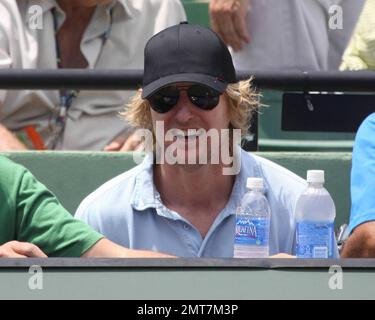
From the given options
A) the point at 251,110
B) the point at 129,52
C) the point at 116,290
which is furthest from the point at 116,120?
the point at 116,290

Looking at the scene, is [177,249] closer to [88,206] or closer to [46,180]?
[88,206]

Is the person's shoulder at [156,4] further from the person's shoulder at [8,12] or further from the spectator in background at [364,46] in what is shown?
the spectator in background at [364,46]

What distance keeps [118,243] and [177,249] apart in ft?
0.62

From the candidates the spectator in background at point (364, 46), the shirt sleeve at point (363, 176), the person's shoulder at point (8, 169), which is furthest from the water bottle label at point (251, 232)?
the spectator in background at point (364, 46)

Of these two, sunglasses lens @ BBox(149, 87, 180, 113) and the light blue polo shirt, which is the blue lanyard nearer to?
the light blue polo shirt

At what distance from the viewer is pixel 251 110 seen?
3961 millimetres

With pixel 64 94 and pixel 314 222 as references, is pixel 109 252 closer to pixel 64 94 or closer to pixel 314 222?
pixel 314 222

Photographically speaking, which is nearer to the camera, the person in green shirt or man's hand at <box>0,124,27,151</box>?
the person in green shirt

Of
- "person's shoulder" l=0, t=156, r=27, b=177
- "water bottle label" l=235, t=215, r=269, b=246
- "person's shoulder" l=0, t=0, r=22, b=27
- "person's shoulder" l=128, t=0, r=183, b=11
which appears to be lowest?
"water bottle label" l=235, t=215, r=269, b=246

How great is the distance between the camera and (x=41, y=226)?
3363 mm

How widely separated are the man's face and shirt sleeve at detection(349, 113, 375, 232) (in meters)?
0.54

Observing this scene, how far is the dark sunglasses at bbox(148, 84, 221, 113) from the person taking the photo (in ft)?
11.7

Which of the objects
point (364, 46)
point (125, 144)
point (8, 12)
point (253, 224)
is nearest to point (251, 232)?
point (253, 224)

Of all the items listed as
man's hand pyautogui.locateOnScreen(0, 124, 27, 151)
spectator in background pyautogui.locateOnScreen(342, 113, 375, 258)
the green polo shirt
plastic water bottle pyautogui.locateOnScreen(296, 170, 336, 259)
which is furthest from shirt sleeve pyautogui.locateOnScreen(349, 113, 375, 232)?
man's hand pyautogui.locateOnScreen(0, 124, 27, 151)
